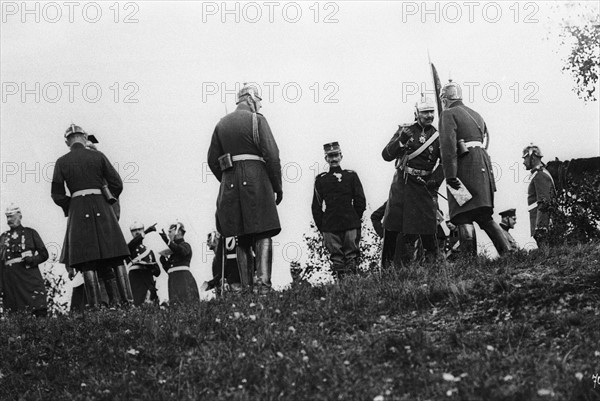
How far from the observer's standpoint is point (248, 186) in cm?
1286

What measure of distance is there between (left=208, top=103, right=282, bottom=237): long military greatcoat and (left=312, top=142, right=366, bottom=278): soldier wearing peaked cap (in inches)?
119

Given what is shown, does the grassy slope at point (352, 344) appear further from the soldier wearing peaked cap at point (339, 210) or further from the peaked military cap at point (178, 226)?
the peaked military cap at point (178, 226)

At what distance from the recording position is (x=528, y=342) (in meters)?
8.29

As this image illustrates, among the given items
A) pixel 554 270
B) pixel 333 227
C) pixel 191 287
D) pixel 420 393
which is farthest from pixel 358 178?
pixel 420 393

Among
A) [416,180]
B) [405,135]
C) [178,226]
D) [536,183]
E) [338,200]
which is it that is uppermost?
[405,135]

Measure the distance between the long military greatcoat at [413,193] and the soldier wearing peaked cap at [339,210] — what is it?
6.10 ft

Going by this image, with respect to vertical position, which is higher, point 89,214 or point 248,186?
point 248,186

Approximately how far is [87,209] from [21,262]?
9.51 ft

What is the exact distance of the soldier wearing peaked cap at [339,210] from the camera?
15961 mm

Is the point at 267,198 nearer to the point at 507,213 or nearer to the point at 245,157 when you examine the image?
the point at 245,157

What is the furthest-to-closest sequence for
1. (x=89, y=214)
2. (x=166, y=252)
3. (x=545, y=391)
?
(x=166, y=252) → (x=89, y=214) → (x=545, y=391)

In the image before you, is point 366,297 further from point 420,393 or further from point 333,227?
point 333,227

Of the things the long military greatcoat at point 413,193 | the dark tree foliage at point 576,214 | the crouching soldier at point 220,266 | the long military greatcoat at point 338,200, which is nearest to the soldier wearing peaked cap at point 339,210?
the long military greatcoat at point 338,200

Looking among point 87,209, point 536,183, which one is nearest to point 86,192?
point 87,209
